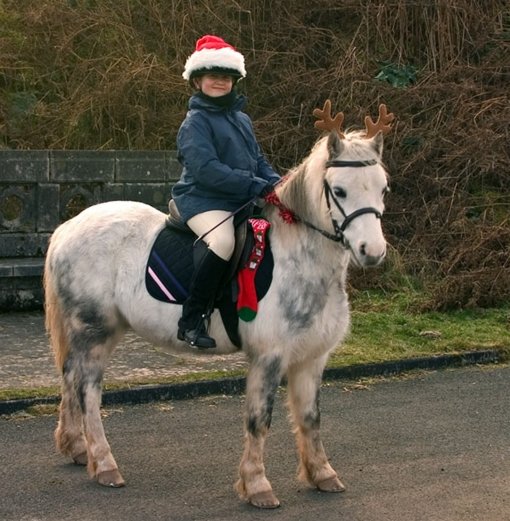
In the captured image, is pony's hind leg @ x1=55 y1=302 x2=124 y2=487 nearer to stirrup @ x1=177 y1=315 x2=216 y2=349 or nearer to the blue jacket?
stirrup @ x1=177 y1=315 x2=216 y2=349

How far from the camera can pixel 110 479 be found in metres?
6.21

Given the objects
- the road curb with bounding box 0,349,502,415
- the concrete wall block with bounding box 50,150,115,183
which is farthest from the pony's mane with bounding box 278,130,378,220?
the concrete wall block with bounding box 50,150,115,183

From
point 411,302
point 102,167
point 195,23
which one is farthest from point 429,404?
point 195,23

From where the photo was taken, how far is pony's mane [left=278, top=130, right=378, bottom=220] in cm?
579

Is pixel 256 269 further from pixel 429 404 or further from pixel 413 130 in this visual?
pixel 413 130

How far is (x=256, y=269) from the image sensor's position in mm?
6105

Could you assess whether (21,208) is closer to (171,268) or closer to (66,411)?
(66,411)

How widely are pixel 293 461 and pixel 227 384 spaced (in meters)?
1.73

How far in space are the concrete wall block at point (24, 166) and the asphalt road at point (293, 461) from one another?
3799 mm

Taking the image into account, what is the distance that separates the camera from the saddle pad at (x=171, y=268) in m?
6.31

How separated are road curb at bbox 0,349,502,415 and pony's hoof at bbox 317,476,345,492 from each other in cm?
223

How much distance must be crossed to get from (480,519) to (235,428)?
85.9 inches

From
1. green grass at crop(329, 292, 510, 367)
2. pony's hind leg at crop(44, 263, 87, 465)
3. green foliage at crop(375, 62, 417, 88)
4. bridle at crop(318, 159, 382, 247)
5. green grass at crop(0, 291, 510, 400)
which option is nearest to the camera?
bridle at crop(318, 159, 382, 247)

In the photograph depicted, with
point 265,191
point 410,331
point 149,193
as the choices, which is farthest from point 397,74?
point 265,191
